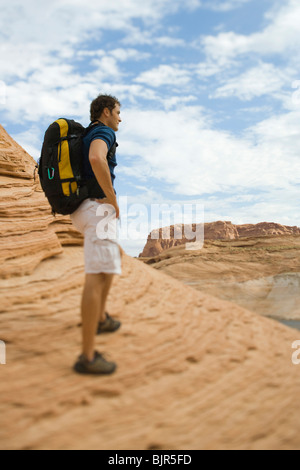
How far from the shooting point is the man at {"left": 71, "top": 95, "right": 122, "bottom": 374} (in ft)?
8.88

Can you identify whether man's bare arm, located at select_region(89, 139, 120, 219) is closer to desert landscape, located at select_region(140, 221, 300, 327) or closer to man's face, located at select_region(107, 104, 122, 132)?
man's face, located at select_region(107, 104, 122, 132)

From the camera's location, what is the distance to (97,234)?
285cm

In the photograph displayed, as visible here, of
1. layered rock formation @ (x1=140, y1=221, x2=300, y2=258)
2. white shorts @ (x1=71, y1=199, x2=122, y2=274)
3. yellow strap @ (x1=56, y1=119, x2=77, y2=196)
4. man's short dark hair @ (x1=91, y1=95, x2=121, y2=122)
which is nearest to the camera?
white shorts @ (x1=71, y1=199, x2=122, y2=274)

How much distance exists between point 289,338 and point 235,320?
0.57m

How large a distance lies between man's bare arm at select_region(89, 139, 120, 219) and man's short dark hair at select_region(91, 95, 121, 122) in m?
0.46

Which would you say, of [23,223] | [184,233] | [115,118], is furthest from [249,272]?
[184,233]

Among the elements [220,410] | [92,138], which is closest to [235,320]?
[220,410]

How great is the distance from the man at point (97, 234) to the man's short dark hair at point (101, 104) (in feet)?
0.34

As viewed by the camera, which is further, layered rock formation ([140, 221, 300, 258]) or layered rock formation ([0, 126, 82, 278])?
layered rock formation ([140, 221, 300, 258])

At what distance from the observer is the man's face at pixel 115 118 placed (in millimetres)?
3224


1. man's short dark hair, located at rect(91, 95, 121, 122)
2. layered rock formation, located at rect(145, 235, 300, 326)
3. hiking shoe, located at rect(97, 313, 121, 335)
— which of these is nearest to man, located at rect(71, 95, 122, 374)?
man's short dark hair, located at rect(91, 95, 121, 122)

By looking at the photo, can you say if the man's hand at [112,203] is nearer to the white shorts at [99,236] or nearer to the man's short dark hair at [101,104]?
the white shorts at [99,236]

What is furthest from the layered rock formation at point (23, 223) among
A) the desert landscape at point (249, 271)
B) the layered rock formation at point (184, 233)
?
the layered rock formation at point (184, 233)
